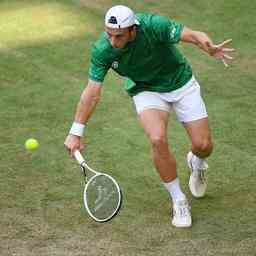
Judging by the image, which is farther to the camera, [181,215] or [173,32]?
[181,215]

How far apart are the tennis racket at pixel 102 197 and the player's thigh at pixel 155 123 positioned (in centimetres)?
79

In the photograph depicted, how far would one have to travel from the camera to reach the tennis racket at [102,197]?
20.9ft

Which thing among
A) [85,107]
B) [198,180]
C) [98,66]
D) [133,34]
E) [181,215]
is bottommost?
[198,180]

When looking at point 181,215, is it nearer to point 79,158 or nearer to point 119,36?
point 79,158

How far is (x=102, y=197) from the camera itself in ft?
21.3

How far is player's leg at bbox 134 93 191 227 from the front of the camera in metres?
7.16

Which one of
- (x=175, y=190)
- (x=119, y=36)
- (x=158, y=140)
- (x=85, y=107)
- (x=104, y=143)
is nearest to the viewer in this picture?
(x=119, y=36)

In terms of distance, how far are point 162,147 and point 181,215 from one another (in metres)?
0.69

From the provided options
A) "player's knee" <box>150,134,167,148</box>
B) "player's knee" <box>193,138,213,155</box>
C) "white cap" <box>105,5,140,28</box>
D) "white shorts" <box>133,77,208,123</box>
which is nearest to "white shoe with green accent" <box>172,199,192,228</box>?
"player's knee" <box>193,138,213,155</box>

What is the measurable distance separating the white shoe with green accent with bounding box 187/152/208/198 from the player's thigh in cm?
79

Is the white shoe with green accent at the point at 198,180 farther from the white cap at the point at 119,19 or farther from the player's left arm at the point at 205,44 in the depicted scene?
the white cap at the point at 119,19

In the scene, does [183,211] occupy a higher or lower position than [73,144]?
lower

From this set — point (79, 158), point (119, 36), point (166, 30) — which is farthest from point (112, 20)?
point (79, 158)

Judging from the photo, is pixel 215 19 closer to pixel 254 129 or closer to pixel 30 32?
pixel 30 32
